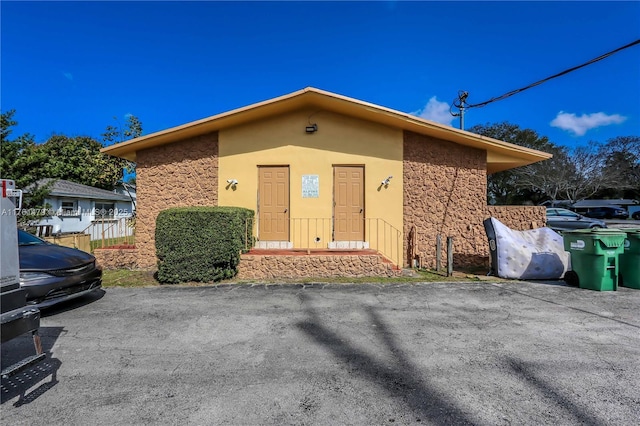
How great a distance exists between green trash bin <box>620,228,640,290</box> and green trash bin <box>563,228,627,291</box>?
0.25m

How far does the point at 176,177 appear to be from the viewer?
9.80 metres

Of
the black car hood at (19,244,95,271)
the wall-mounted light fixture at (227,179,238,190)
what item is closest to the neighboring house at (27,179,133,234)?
the wall-mounted light fixture at (227,179,238,190)

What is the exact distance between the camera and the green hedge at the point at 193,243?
725cm

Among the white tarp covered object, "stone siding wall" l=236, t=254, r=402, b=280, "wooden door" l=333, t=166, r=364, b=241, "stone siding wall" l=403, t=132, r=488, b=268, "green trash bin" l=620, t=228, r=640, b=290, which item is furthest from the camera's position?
"wooden door" l=333, t=166, r=364, b=241

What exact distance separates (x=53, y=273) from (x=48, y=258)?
1.22 feet

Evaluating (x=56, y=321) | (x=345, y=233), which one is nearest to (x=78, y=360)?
(x=56, y=321)

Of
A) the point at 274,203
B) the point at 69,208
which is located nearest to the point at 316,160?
the point at 274,203

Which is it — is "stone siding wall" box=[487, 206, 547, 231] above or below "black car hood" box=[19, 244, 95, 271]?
above

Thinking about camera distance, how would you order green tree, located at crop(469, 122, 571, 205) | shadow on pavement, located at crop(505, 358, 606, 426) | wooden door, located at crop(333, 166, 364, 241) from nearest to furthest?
1. shadow on pavement, located at crop(505, 358, 606, 426)
2. wooden door, located at crop(333, 166, 364, 241)
3. green tree, located at crop(469, 122, 571, 205)

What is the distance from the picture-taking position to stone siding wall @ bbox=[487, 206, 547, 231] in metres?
9.37

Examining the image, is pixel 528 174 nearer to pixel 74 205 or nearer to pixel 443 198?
pixel 443 198

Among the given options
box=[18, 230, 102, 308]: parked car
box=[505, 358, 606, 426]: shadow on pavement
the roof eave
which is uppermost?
the roof eave

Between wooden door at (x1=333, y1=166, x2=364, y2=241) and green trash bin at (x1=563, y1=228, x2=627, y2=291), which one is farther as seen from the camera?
wooden door at (x1=333, y1=166, x2=364, y2=241)

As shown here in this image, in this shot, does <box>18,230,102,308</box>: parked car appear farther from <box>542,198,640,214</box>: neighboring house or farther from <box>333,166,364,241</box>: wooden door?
<box>542,198,640,214</box>: neighboring house
